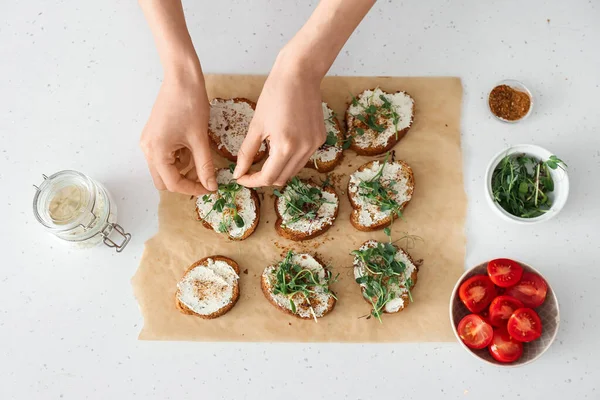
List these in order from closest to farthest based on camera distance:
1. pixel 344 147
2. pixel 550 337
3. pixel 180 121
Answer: pixel 180 121 → pixel 550 337 → pixel 344 147

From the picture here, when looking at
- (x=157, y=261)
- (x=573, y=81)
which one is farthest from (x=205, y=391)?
(x=573, y=81)

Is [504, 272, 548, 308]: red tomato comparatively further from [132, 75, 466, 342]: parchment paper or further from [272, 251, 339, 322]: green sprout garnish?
[272, 251, 339, 322]: green sprout garnish

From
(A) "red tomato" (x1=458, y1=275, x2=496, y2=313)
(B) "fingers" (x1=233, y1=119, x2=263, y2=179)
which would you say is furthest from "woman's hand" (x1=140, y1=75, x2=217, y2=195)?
(A) "red tomato" (x1=458, y1=275, x2=496, y2=313)

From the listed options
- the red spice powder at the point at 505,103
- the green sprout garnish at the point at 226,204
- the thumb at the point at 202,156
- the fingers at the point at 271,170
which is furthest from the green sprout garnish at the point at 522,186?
the thumb at the point at 202,156

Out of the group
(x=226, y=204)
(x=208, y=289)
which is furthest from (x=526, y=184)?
(x=208, y=289)

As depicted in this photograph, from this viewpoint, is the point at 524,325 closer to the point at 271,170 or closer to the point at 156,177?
the point at 271,170

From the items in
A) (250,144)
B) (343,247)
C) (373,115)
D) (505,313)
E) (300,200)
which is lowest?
(505,313)

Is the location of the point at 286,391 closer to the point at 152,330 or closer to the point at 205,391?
the point at 205,391
